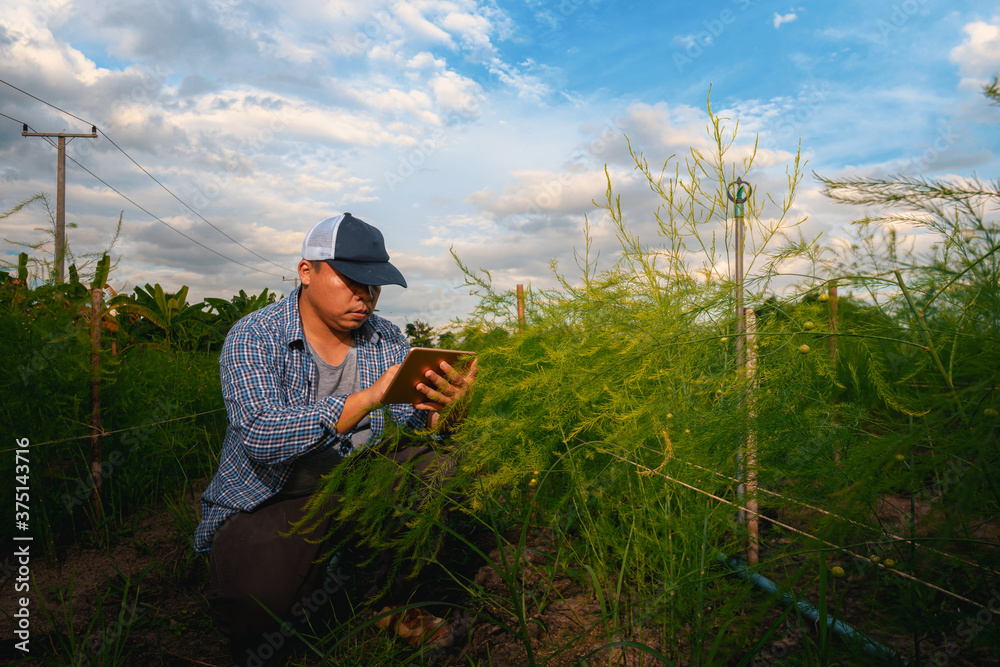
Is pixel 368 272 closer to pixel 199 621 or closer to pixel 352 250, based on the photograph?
pixel 352 250

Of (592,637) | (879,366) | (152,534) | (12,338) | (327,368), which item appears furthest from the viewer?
(152,534)

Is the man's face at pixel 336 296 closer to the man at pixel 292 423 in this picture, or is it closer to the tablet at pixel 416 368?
the man at pixel 292 423

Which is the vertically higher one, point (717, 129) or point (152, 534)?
point (717, 129)

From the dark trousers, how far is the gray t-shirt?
0.08m

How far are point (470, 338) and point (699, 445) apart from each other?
1272 millimetres

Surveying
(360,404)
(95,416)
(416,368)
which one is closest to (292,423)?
(360,404)

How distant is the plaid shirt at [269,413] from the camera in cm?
172

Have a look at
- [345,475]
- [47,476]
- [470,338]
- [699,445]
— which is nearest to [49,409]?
[47,476]

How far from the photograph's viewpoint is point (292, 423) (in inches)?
67.1

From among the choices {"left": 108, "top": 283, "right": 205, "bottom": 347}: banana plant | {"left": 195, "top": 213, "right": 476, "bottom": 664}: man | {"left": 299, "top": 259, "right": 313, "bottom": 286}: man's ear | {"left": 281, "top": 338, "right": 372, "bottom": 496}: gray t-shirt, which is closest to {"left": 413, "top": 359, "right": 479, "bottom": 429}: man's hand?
{"left": 195, "top": 213, "right": 476, "bottom": 664}: man

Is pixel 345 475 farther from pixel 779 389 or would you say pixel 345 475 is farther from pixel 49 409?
pixel 49 409

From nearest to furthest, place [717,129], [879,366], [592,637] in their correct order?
[879,366], [592,637], [717,129]

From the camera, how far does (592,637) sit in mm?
1790

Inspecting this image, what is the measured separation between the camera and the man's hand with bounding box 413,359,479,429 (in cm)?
177
